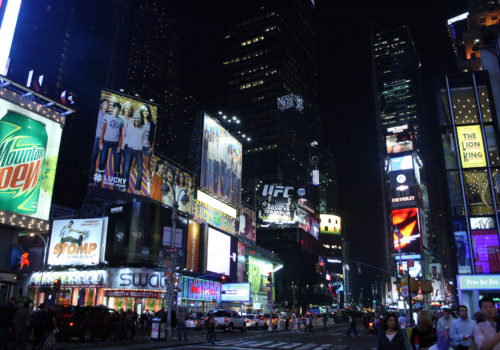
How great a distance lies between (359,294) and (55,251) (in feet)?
544

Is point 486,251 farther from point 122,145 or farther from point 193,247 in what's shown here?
point 122,145

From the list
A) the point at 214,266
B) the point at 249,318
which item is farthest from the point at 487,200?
the point at 214,266

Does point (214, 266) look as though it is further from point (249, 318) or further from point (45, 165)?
point (45, 165)

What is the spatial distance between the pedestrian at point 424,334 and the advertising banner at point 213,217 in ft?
155

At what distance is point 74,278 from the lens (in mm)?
44188

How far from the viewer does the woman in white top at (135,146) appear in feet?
151

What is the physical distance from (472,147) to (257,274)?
151 feet

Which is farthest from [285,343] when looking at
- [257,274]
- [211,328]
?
[257,274]

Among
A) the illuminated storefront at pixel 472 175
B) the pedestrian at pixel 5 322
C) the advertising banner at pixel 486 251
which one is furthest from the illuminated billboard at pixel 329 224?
the pedestrian at pixel 5 322

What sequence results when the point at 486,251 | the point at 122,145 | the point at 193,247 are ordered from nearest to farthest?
the point at 486,251
the point at 122,145
the point at 193,247

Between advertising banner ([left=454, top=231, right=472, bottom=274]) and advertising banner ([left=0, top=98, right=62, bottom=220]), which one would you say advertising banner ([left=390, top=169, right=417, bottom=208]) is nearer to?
advertising banner ([left=454, top=231, right=472, bottom=274])

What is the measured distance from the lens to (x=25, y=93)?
83.7ft

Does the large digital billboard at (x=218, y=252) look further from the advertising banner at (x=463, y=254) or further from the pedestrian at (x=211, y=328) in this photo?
the advertising banner at (x=463, y=254)

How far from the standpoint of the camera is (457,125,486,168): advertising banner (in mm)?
37728
